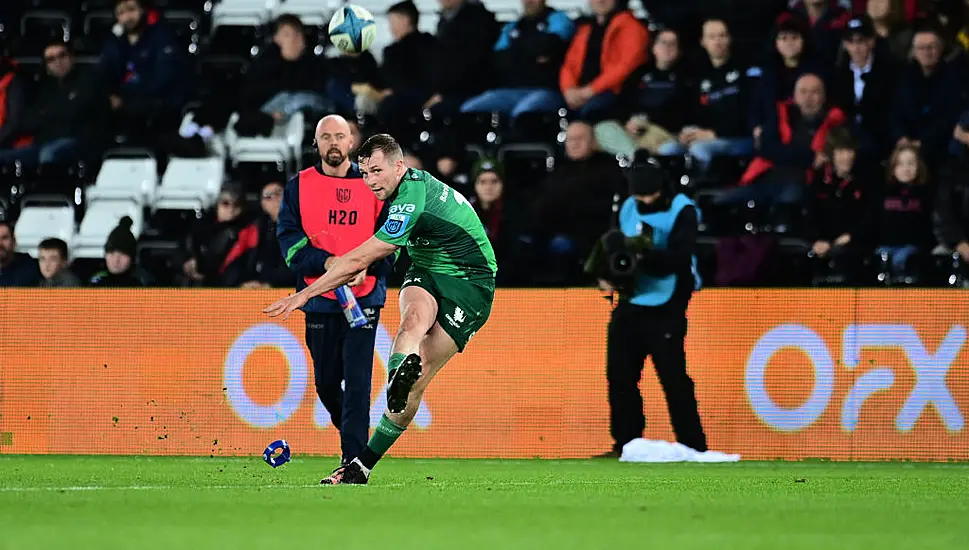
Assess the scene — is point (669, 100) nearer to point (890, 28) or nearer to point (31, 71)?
point (890, 28)

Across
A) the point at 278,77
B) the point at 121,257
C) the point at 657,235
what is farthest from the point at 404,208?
the point at 278,77

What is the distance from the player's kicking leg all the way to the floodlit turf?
0.79ft

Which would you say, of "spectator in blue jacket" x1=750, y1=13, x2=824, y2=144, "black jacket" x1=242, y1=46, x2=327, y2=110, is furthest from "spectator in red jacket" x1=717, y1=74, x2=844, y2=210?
"black jacket" x1=242, y1=46, x2=327, y2=110

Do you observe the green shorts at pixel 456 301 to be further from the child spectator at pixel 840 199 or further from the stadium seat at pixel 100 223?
the stadium seat at pixel 100 223

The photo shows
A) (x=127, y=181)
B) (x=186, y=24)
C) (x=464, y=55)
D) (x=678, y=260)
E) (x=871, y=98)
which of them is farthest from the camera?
(x=186, y=24)

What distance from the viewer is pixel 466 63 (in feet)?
55.2

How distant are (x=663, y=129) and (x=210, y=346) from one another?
4916 mm

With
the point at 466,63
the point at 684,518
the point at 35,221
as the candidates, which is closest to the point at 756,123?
the point at 466,63

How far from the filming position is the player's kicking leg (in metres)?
9.26

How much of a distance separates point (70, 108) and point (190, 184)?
167 cm

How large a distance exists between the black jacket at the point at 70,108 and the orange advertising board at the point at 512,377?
13.4 ft

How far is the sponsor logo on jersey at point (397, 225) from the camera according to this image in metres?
9.27

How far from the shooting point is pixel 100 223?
55.4 feet

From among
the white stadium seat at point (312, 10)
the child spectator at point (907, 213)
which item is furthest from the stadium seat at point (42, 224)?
the child spectator at point (907, 213)
